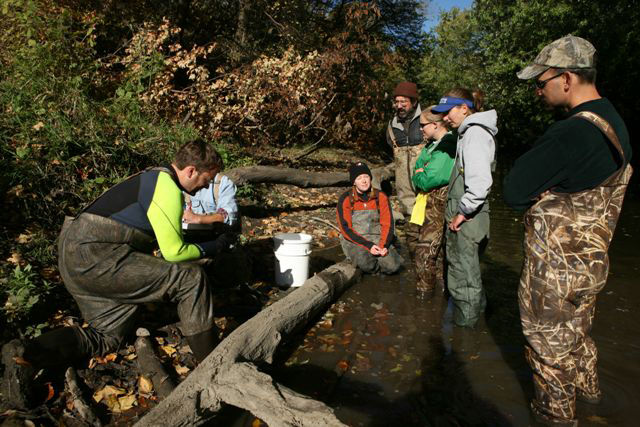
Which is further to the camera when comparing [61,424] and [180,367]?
[180,367]

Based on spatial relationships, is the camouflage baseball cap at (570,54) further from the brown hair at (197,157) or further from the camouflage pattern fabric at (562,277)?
the brown hair at (197,157)

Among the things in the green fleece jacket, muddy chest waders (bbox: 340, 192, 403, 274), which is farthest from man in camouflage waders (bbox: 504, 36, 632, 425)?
muddy chest waders (bbox: 340, 192, 403, 274)

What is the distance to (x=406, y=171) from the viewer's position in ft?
22.2

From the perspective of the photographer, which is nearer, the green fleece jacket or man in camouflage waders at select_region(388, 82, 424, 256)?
the green fleece jacket

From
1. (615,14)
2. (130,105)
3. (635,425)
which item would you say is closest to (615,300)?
(635,425)

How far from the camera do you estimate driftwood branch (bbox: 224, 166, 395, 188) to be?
8.66 m

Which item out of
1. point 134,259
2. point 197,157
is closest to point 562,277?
point 197,157

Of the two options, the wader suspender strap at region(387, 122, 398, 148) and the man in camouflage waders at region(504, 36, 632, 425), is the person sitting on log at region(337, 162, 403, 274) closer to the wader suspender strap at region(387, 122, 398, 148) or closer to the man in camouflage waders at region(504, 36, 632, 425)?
the wader suspender strap at region(387, 122, 398, 148)

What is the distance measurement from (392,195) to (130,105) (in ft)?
22.6

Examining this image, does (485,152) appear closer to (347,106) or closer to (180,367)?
(180,367)

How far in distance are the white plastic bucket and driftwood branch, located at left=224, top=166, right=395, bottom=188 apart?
10.5 feet

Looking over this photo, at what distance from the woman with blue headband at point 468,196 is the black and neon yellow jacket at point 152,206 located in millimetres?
2504

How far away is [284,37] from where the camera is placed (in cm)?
1450

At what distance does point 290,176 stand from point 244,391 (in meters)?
7.03
